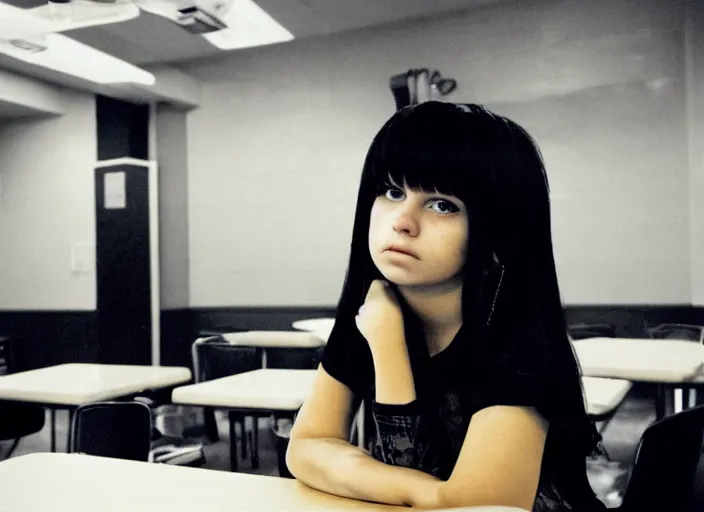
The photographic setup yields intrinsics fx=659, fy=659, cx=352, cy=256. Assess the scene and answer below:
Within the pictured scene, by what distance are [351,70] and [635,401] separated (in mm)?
1397

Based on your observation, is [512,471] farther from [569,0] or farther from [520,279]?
[569,0]

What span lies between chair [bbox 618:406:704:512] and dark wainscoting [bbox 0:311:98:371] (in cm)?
217

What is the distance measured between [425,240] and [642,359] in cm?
134

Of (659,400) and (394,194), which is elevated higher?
(394,194)

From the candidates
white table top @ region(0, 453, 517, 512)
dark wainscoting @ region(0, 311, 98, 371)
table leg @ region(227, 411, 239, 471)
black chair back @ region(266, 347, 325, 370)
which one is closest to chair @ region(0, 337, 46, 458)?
dark wainscoting @ region(0, 311, 98, 371)

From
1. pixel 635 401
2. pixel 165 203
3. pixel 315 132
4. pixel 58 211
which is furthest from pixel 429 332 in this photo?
pixel 58 211

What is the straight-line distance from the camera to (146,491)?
87 cm

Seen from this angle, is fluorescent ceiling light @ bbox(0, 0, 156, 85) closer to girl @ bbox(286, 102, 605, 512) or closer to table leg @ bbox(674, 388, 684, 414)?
girl @ bbox(286, 102, 605, 512)

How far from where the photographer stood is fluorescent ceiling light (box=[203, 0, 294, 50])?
7.00ft

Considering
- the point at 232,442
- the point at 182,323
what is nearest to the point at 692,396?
the point at 232,442

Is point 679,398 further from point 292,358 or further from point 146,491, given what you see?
point 146,491

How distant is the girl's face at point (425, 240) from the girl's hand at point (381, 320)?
0.10 feet

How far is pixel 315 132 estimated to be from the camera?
2316 mm

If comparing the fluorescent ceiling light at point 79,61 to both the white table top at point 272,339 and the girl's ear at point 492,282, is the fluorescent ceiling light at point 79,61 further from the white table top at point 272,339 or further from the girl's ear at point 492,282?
the girl's ear at point 492,282
